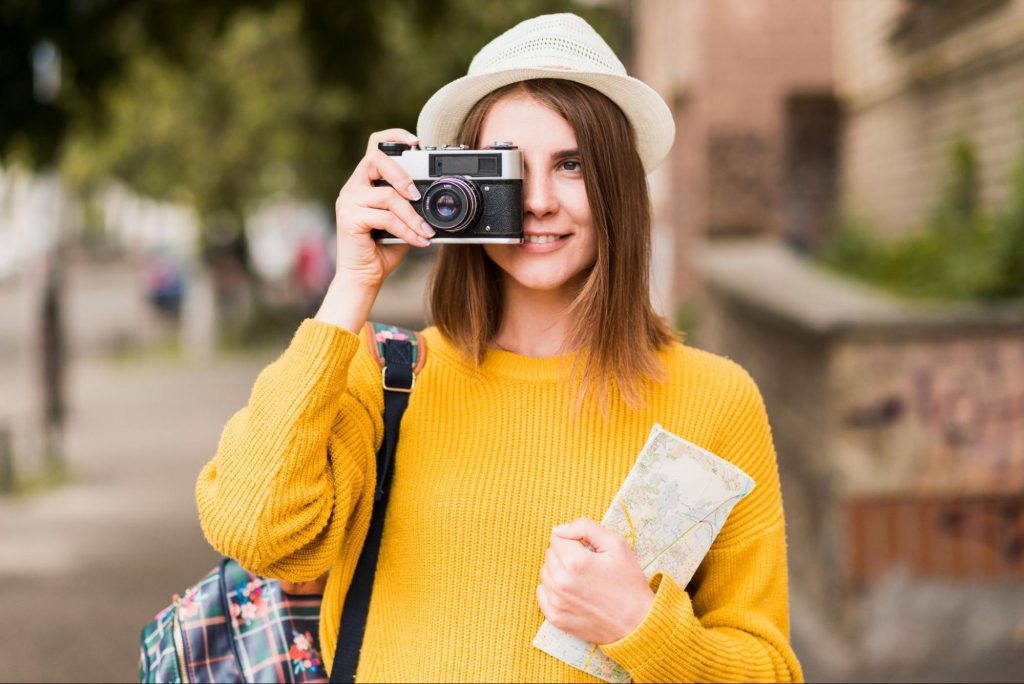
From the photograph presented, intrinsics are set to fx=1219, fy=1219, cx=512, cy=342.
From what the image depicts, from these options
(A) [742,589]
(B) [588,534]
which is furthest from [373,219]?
(A) [742,589]

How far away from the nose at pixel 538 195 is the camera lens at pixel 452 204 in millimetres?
86

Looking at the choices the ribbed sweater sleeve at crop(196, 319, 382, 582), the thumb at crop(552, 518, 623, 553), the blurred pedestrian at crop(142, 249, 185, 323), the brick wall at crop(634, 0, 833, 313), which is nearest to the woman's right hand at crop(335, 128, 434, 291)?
the ribbed sweater sleeve at crop(196, 319, 382, 582)

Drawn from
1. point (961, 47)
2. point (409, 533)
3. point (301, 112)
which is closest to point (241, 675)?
point (409, 533)

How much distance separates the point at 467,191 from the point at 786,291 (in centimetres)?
488

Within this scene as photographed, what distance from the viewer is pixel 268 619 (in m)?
2.10

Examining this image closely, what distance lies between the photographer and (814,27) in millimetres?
10914

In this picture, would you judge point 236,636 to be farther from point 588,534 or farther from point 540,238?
point 540,238

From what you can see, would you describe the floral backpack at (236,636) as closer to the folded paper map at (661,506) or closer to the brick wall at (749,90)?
the folded paper map at (661,506)

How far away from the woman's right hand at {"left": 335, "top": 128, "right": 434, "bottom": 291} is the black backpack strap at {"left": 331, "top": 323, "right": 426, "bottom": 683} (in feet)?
0.52

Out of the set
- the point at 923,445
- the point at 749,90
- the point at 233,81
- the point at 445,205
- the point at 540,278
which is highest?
the point at 233,81

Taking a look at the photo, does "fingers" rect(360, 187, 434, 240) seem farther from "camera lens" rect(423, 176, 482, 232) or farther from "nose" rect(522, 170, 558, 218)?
"nose" rect(522, 170, 558, 218)

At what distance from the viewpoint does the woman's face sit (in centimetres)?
198

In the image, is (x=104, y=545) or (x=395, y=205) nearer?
(x=395, y=205)

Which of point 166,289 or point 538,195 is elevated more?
point 538,195
